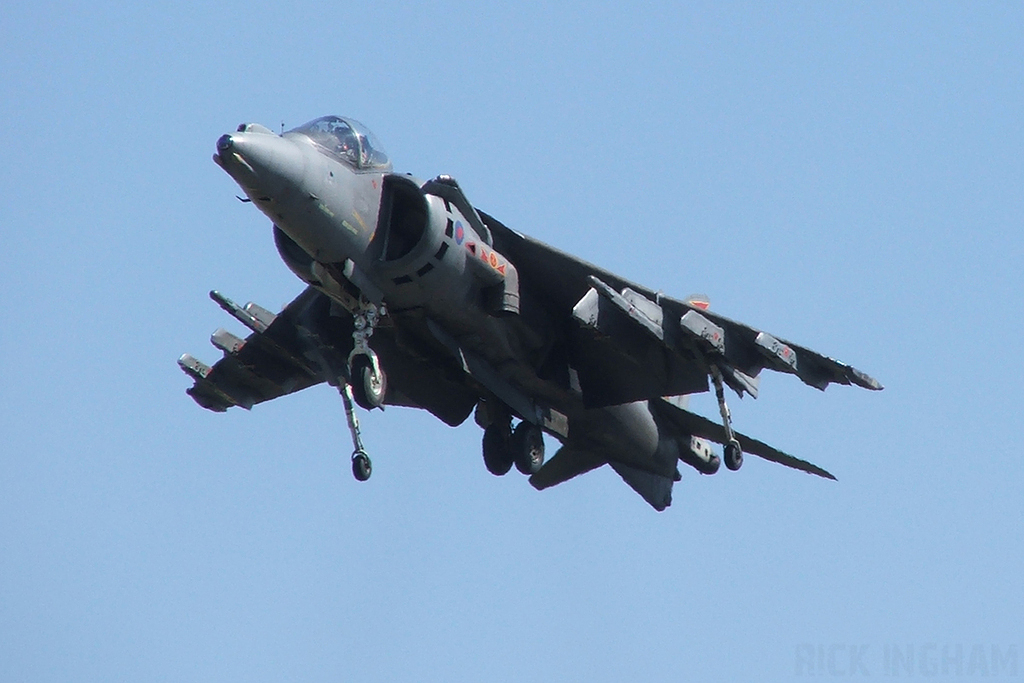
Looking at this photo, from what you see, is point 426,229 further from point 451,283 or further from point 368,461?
point 368,461

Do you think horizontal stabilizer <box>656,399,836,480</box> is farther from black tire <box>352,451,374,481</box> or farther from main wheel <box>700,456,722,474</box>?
black tire <box>352,451,374,481</box>

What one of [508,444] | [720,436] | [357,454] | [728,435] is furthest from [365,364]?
[720,436]

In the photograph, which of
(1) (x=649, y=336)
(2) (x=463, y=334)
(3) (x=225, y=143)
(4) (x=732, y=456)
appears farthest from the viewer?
(4) (x=732, y=456)

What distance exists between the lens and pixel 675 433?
22562 millimetres

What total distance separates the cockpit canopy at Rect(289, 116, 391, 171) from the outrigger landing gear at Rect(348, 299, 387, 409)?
59.9 inches

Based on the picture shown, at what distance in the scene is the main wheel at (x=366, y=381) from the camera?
58.8 feet

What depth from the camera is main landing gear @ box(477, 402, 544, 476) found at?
67.3 feet

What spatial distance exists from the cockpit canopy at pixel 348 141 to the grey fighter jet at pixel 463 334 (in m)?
0.02

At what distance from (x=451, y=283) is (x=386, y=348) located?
1.81 meters

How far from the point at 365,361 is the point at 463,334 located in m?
1.45

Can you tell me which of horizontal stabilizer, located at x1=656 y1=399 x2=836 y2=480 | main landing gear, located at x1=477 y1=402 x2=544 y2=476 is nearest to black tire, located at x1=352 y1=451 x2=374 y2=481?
main landing gear, located at x1=477 y1=402 x2=544 y2=476

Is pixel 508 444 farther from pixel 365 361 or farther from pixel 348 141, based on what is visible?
pixel 348 141

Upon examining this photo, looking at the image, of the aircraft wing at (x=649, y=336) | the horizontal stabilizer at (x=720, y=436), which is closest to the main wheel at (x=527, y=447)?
the aircraft wing at (x=649, y=336)

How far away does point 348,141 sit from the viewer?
58.6ft
